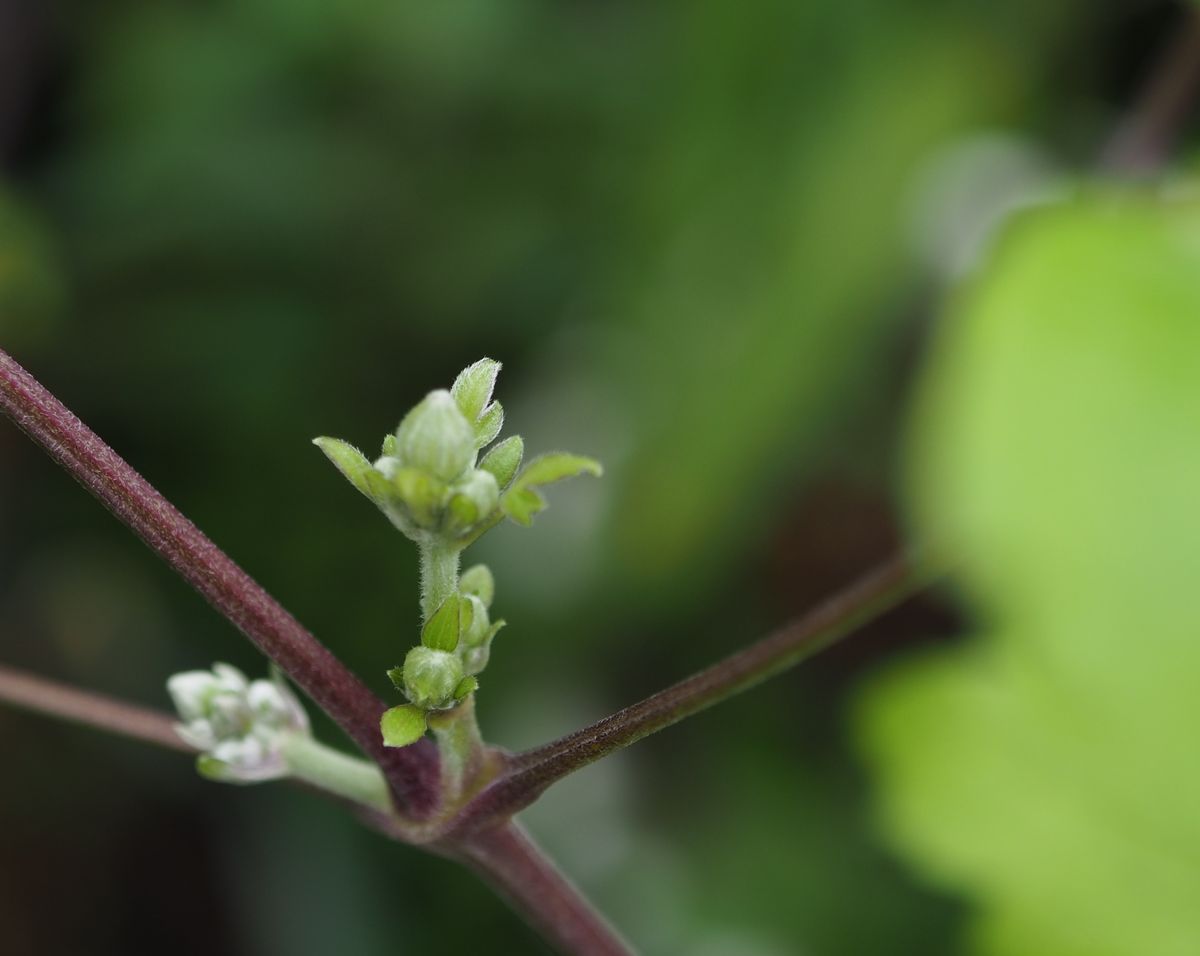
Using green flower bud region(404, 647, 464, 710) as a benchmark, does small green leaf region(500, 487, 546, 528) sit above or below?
above

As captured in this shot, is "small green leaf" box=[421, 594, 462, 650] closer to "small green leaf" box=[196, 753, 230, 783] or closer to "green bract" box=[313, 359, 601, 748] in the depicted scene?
"green bract" box=[313, 359, 601, 748]

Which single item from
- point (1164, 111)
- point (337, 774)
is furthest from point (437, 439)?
point (1164, 111)

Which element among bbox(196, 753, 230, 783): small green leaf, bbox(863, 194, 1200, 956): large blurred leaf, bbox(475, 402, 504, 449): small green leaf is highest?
bbox(475, 402, 504, 449): small green leaf

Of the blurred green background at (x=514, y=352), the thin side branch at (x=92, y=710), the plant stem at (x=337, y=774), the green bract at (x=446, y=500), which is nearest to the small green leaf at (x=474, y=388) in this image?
the green bract at (x=446, y=500)

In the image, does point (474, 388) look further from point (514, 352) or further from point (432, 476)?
point (514, 352)

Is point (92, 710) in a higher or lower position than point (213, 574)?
higher

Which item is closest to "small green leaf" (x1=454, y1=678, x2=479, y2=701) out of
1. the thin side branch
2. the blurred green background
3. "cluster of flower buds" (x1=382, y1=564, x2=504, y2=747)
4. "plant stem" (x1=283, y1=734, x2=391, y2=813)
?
"cluster of flower buds" (x1=382, y1=564, x2=504, y2=747)
